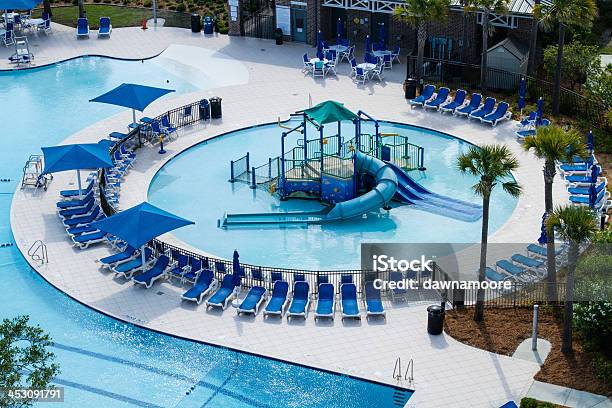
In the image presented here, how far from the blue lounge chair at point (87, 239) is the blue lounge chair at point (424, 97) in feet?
58.4

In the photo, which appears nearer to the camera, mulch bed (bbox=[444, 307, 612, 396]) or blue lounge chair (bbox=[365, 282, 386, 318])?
mulch bed (bbox=[444, 307, 612, 396])

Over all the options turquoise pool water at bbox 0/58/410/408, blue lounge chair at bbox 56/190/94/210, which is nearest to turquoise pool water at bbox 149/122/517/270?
blue lounge chair at bbox 56/190/94/210

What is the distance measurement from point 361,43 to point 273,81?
281 inches

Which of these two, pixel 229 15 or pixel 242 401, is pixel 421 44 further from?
pixel 242 401

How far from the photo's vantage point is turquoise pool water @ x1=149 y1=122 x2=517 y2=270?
121 ft

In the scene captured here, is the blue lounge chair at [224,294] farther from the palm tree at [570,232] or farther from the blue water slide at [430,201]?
the palm tree at [570,232]

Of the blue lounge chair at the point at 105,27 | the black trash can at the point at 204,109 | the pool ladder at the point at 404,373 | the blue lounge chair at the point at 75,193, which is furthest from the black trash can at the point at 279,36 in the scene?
the pool ladder at the point at 404,373

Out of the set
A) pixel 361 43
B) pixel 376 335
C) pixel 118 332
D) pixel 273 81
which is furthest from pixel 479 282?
pixel 361 43

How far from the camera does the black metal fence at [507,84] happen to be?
45.6 m

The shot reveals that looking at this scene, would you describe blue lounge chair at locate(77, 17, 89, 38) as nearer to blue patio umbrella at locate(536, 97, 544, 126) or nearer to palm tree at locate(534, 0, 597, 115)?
palm tree at locate(534, 0, 597, 115)

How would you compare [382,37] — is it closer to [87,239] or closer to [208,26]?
[208,26]

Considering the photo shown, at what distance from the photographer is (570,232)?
A: 90.4 ft

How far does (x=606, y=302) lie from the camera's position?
A: 91.0 ft

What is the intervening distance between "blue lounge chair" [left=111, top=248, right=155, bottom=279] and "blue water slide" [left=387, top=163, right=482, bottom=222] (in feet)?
33.9
